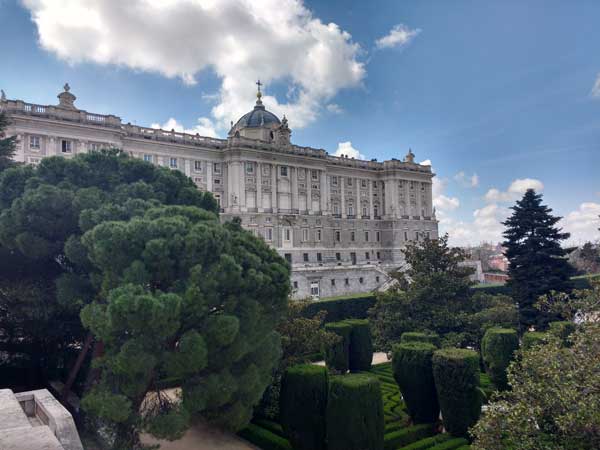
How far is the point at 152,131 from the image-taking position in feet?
139

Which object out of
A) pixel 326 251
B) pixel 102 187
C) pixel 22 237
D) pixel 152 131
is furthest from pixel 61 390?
pixel 326 251

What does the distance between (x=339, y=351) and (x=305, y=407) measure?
5902 mm

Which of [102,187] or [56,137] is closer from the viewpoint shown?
[102,187]

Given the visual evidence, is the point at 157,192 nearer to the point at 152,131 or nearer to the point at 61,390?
the point at 61,390

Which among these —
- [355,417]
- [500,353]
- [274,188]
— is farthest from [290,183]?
[355,417]

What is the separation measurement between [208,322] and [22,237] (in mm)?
5648

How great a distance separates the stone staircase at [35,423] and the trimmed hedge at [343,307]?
53.8 feet

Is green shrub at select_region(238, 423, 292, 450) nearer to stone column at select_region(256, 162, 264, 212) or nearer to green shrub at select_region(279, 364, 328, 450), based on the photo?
green shrub at select_region(279, 364, 328, 450)

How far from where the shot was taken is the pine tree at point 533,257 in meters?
25.9

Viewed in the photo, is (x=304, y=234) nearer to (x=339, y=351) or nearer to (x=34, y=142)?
(x=34, y=142)

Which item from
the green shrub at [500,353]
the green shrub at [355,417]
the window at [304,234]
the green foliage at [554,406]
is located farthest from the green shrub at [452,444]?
the window at [304,234]

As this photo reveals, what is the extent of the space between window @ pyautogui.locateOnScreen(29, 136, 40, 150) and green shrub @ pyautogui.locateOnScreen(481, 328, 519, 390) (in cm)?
3489

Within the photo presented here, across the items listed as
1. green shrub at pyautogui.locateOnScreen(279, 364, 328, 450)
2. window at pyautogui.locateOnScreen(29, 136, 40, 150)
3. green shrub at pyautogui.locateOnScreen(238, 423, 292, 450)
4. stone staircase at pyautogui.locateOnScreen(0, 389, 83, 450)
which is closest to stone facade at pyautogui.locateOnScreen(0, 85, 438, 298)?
window at pyautogui.locateOnScreen(29, 136, 40, 150)

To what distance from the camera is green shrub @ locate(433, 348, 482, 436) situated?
1296 cm
